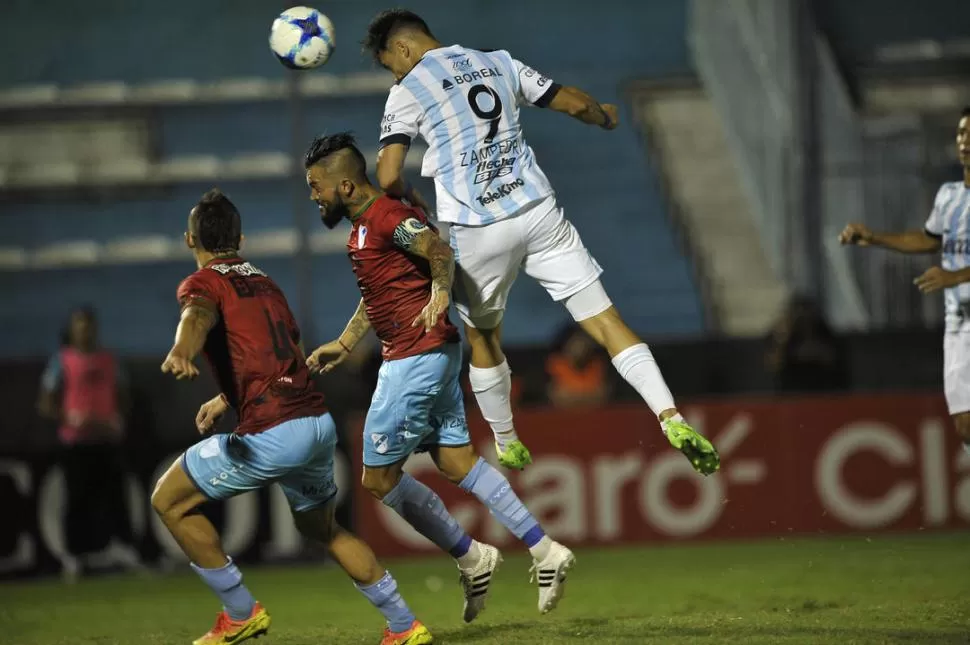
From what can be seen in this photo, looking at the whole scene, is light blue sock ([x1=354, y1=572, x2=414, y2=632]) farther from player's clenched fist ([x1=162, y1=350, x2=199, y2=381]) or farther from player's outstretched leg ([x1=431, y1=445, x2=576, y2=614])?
player's clenched fist ([x1=162, y1=350, x2=199, y2=381])

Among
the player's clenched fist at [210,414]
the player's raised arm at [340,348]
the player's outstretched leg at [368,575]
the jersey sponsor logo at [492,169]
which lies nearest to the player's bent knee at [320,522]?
the player's outstretched leg at [368,575]

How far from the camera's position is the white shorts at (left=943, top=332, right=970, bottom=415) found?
8.66 m

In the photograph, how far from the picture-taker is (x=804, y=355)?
13156mm

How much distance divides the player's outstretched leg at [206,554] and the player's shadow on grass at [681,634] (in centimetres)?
96

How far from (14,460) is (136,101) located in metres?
8.30

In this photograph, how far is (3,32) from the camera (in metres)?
20.1

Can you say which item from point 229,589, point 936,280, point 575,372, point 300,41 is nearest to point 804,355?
point 575,372

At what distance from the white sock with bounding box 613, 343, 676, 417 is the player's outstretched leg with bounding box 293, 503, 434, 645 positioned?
1440 mm

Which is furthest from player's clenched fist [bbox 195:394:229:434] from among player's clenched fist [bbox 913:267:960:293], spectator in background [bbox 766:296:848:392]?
spectator in background [bbox 766:296:848:392]

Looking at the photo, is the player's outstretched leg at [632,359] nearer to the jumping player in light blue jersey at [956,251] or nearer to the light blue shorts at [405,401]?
the light blue shorts at [405,401]

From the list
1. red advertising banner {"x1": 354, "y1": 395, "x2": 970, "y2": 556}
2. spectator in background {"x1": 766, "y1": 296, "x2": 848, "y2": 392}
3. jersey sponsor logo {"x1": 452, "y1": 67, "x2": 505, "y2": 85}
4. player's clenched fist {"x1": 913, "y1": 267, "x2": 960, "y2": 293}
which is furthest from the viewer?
spectator in background {"x1": 766, "y1": 296, "x2": 848, "y2": 392}

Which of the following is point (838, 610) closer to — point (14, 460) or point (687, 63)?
point (14, 460)

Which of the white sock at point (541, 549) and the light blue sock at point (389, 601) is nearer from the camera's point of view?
the light blue sock at point (389, 601)

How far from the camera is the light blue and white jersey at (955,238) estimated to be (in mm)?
8656
